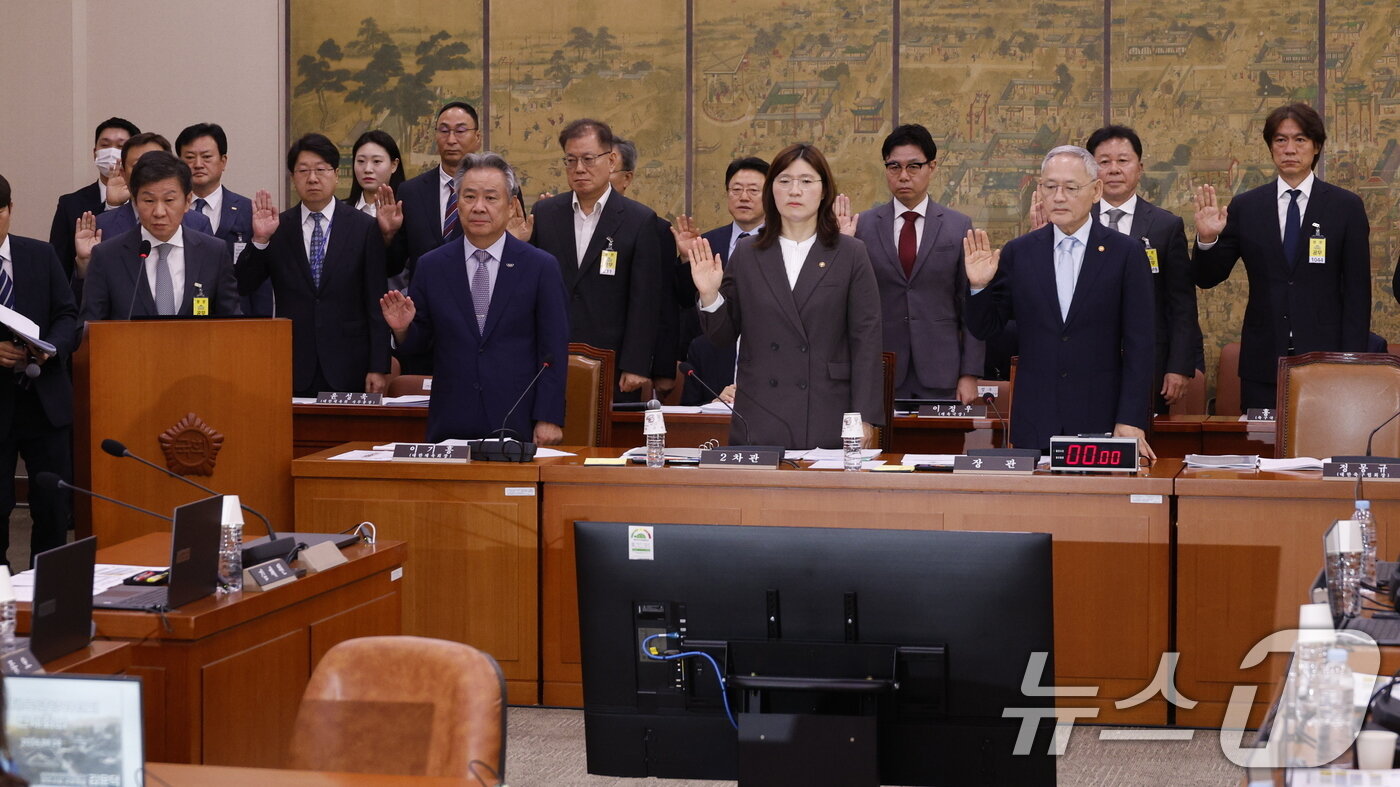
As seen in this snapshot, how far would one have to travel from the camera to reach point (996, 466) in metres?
4.22

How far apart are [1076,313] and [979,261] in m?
0.35

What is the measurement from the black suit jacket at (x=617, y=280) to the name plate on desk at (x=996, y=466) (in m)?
2.37

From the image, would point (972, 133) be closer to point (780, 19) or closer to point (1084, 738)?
point (780, 19)

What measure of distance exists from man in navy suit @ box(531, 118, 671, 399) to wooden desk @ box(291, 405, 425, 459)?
91 cm

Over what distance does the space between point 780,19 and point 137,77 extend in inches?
150

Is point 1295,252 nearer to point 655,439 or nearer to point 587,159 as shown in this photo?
point 587,159

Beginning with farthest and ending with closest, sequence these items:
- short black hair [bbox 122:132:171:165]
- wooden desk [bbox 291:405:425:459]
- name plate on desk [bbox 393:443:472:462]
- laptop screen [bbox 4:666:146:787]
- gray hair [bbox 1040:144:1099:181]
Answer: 1. short black hair [bbox 122:132:171:165]
2. wooden desk [bbox 291:405:425:459]
3. gray hair [bbox 1040:144:1099:181]
4. name plate on desk [bbox 393:443:472:462]
5. laptop screen [bbox 4:666:146:787]

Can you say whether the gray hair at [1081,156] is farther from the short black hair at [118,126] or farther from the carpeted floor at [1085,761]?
the short black hair at [118,126]

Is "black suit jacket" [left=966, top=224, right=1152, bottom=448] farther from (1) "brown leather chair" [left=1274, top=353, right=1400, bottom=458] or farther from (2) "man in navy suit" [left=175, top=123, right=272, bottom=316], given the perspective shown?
(2) "man in navy suit" [left=175, top=123, right=272, bottom=316]

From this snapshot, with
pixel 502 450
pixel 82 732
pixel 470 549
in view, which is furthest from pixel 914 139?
pixel 82 732

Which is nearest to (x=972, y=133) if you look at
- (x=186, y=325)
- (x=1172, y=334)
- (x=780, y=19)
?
(x=780, y=19)

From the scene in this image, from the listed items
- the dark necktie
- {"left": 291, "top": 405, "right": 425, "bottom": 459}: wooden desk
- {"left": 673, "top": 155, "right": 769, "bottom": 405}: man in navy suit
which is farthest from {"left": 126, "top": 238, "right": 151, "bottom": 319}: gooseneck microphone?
the dark necktie

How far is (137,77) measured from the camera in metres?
8.84

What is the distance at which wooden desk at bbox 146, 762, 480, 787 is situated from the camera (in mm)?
2018
